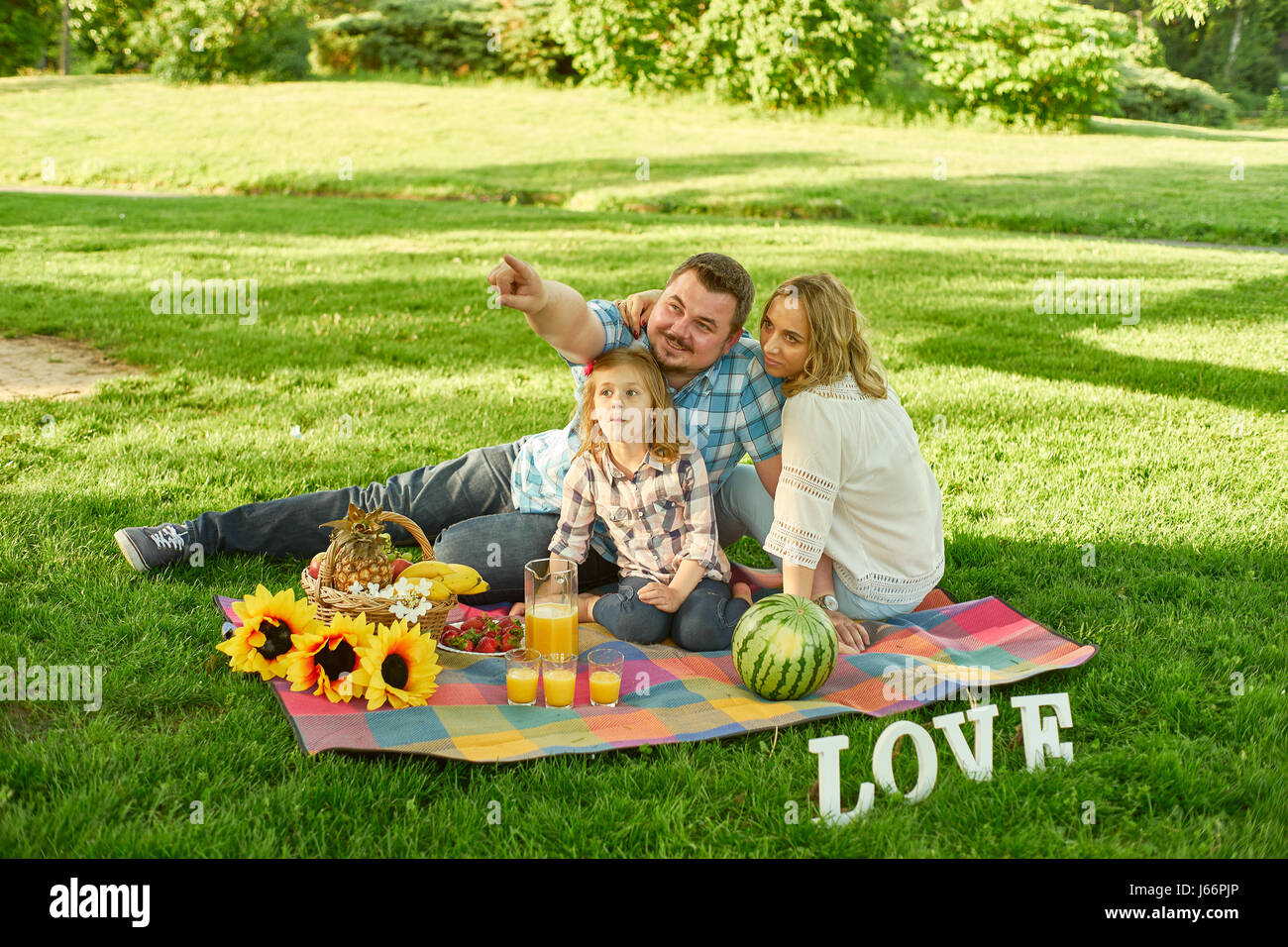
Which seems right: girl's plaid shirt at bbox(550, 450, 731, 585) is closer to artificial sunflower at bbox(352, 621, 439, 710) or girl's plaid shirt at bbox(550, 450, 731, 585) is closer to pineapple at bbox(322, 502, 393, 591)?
pineapple at bbox(322, 502, 393, 591)

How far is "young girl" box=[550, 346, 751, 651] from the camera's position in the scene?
154 inches

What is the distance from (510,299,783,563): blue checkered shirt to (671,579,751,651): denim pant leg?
527mm

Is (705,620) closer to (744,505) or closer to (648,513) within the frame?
(648,513)

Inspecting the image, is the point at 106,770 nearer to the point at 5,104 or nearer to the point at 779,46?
the point at 779,46

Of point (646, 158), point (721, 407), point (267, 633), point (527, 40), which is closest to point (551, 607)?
point (267, 633)

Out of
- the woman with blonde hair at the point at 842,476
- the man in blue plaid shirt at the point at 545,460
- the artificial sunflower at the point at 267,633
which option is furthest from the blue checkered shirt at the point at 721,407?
the artificial sunflower at the point at 267,633

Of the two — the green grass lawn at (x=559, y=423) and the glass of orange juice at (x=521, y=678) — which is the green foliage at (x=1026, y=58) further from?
the glass of orange juice at (x=521, y=678)

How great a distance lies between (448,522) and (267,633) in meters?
1.33

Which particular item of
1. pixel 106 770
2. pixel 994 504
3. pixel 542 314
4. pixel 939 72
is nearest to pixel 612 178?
pixel 939 72

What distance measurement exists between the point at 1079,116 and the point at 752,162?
10.7 meters

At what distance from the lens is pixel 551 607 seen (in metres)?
3.70

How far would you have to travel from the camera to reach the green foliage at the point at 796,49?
2591 cm

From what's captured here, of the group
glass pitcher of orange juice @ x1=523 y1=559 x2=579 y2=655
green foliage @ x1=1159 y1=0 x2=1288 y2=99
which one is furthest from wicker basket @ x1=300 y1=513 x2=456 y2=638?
green foliage @ x1=1159 y1=0 x2=1288 y2=99

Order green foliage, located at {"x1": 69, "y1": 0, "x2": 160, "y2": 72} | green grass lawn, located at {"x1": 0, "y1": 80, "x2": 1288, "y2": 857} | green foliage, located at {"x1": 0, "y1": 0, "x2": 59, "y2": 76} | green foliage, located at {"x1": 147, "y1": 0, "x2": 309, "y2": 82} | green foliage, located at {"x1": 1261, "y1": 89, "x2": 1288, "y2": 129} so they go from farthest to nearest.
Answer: green foliage, located at {"x1": 0, "y1": 0, "x2": 59, "y2": 76} → green foliage, located at {"x1": 69, "y1": 0, "x2": 160, "y2": 72} → green foliage, located at {"x1": 147, "y1": 0, "x2": 309, "y2": 82} → green foliage, located at {"x1": 1261, "y1": 89, "x2": 1288, "y2": 129} → green grass lawn, located at {"x1": 0, "y1": 80, "x2": 1288, "y2": 857}
